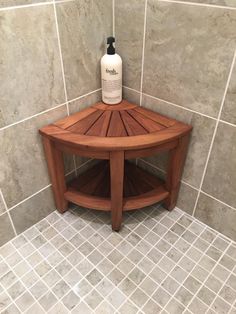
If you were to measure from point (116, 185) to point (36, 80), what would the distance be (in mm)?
430

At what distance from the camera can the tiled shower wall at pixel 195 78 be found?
75 centimetres

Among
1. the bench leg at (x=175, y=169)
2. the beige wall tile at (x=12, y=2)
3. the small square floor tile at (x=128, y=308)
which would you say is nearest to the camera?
the beige wall tile at (x=12, y=2)

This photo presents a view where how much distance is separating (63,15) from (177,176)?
0.68 m

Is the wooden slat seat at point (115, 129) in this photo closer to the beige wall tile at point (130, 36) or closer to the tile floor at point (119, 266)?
the beige wall tile at point (130, 36)

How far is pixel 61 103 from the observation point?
0.95 metres

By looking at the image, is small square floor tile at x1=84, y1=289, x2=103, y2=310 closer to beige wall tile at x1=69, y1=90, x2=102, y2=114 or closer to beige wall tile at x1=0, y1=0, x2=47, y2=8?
beige wall tile at x1=69, y1=90, x2=102, y2=114

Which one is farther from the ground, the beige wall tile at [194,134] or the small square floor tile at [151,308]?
the beige wall tile at [194,134]

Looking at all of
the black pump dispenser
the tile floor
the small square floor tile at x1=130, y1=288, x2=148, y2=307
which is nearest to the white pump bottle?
the black pump dispenser

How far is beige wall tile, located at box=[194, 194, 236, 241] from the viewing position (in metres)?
0.99

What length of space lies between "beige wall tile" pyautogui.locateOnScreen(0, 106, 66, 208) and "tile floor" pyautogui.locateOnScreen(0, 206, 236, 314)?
210mm

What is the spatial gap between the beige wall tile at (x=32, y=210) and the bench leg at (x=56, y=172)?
4cm

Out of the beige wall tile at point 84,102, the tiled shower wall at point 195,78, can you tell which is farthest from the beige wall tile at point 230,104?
the beige wall tile at point 84,102

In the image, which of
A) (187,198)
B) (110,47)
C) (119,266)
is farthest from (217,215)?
(110,47)

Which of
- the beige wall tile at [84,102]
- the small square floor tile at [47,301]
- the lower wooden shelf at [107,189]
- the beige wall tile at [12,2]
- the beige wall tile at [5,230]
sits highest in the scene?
the beige wall tile at [12,2]
